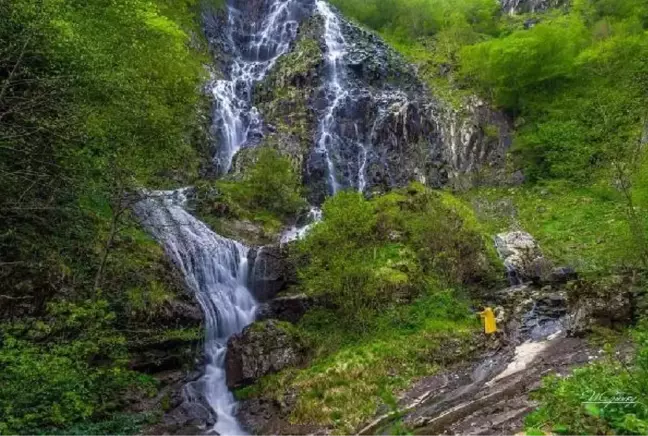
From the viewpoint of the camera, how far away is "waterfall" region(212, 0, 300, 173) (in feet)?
109

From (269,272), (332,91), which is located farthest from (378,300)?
(332,91)

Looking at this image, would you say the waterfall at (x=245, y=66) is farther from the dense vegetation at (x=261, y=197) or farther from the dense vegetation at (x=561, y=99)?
the dense vegetation at (x=561, y=99)

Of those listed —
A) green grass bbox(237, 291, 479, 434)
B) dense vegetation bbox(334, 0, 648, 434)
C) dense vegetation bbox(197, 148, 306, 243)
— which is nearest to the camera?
green grass bbox(237, 291, 479, 434)

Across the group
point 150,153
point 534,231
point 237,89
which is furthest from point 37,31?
point 237,89

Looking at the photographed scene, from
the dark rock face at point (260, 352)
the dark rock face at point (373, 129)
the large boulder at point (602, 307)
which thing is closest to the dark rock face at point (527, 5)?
the dark rock face at point (373, 129)

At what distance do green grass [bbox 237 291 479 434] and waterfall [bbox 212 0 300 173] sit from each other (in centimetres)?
1692

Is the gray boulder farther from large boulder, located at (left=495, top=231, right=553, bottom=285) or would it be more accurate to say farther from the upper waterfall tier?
the upper waterfall tier

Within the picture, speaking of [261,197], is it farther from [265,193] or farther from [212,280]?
[212,280]

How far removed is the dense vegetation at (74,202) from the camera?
29.9 ft

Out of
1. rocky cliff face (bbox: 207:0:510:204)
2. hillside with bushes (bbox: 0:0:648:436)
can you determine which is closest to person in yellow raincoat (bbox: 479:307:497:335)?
hillside with bushes (bbox: 0:0:648:436)

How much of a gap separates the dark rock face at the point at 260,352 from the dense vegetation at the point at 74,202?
110 inches

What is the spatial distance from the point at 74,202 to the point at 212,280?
7.99 m

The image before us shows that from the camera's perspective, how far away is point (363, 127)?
34.9 m

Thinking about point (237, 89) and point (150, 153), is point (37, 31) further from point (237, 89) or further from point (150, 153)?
point (237, 89)
